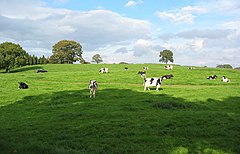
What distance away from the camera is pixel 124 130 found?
1197cm

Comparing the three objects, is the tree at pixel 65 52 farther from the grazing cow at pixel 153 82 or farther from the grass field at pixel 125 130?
the grass field at pixel 125 130

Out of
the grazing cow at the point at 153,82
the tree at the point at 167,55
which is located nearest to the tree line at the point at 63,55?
the tree at the point at 167,55

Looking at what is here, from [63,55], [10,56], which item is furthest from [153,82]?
[63,55]

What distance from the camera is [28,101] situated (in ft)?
75.3

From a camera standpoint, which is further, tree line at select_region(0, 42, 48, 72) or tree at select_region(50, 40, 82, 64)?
tree at select_region(50, 40, 82, 64)

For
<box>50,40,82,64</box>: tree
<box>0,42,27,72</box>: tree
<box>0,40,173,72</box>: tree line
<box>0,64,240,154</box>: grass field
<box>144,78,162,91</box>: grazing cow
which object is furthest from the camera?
<box>50,40,82,64</box>: tree

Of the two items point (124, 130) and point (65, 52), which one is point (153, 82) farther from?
point (65, 52)

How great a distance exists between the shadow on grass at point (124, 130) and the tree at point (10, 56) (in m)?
66.3

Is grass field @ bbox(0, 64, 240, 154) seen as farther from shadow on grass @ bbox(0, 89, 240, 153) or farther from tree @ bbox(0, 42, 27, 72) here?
tree @ bbox(0, 42, 27, 72)

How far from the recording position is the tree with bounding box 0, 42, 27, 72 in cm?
7894

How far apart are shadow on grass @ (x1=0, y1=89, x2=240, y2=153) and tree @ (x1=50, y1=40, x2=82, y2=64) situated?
112347 millimetres

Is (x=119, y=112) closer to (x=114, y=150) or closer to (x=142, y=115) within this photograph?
(x=142, y=115)

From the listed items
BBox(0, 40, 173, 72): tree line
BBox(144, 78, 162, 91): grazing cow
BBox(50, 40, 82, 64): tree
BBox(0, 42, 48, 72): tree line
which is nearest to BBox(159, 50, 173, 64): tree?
BBox(0, 40, 173, 72): tree line

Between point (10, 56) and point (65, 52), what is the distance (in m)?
49.5
